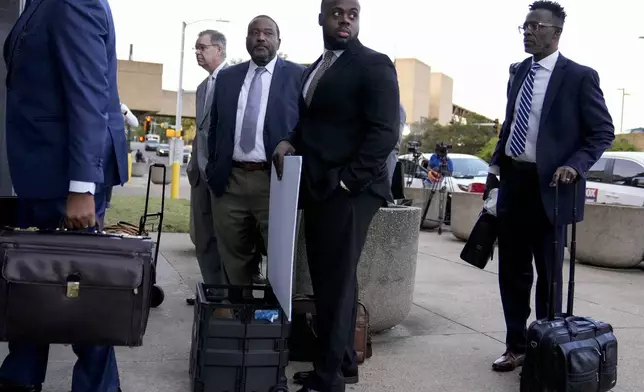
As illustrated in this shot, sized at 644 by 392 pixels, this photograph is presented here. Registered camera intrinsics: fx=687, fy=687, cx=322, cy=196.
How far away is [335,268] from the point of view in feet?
11.6

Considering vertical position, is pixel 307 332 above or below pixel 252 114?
below

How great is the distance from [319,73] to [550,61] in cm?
157

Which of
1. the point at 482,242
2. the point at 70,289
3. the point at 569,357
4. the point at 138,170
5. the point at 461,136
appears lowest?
the point at 138,170

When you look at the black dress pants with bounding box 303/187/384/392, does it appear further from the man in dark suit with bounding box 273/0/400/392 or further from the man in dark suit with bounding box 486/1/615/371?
the man in dark suit with bounding box 486/1/615/371

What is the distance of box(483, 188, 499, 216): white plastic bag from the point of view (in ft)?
14.9

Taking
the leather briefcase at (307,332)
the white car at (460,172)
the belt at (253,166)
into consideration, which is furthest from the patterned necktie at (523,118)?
the white car at (460,172)

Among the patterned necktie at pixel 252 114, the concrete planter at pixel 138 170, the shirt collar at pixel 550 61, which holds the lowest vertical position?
the concrete planter at pixel 138 170

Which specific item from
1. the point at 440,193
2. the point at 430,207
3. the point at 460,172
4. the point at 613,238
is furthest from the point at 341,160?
the point at 460,172

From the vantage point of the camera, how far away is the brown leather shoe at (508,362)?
4.29 metres

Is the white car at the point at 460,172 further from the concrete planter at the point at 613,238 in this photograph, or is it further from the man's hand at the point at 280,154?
the man's hand at the point at 280,154

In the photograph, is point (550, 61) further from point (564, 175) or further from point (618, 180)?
point (618, 180)

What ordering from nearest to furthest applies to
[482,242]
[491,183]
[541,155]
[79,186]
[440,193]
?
[79,186], [541,155], [482,242], [491,183], [440,193]

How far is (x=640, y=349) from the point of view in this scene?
4980mm

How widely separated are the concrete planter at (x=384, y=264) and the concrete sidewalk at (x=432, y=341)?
277mm
